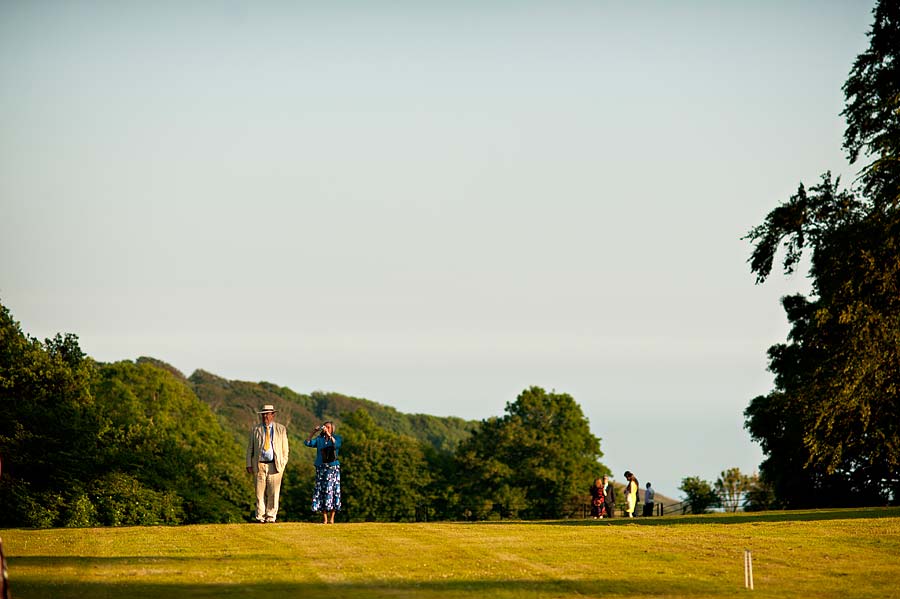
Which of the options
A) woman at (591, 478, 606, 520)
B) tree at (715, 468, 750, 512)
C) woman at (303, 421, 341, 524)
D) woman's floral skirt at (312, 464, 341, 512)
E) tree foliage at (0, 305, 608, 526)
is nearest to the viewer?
woman at (303, 421, 341, 524)

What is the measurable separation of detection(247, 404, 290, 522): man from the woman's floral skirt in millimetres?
920

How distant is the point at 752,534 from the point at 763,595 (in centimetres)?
818

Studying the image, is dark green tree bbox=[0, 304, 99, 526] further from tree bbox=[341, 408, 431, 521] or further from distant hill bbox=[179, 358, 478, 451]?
distant hill bbox=[179, 358, 478, 451]

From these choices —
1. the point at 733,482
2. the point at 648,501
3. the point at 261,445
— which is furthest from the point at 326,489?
the point at 733,482

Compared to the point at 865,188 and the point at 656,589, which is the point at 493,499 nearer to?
the point at 865,188

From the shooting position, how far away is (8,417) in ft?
189

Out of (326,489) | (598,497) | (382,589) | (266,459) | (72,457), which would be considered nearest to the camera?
(382,589)

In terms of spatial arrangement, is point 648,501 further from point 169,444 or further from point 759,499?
point 169,444

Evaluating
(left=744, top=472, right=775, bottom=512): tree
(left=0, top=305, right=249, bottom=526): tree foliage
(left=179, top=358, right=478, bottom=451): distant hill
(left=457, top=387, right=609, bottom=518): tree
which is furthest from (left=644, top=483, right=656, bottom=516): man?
(left=179, top=358, right=478, bottom=451): distant hill

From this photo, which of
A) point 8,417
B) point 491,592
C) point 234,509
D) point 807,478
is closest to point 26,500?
point 8,417

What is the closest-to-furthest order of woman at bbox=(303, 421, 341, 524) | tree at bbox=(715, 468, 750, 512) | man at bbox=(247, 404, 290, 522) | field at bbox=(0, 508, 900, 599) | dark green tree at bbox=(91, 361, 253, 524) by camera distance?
field at bbox=(0, 508, 900, 599) → man at bbox=(247, 404, 290, 522) → woman at bbox=(303, 421, 341, 524) → dark green tree at bbox=(91, 361, 253, 524) → tree at bbox=(715, 468, 750, 512)

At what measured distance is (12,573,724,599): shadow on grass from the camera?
15016mm

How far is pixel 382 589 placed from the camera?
15.5 m

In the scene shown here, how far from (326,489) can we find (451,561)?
9.12 metres
